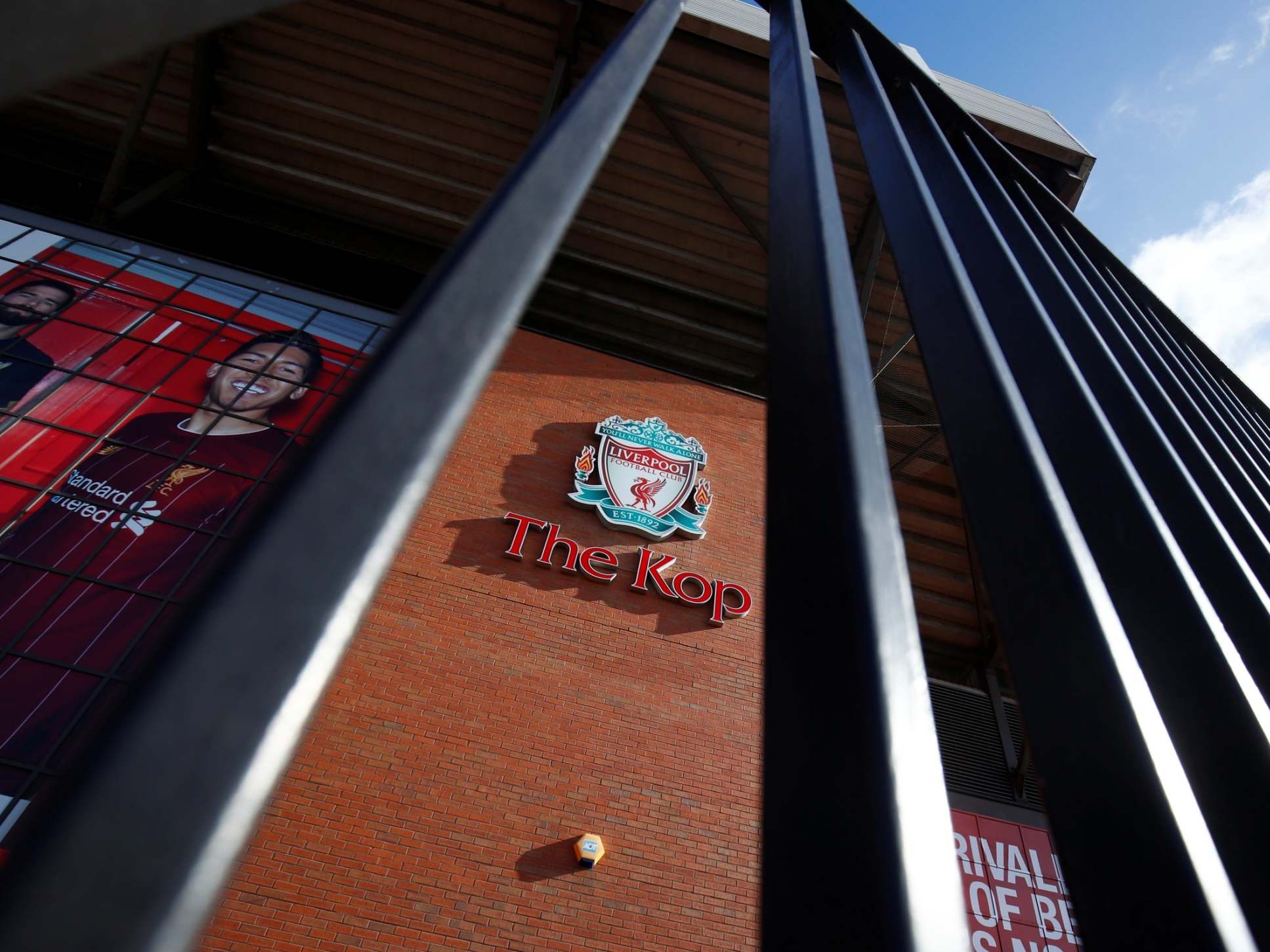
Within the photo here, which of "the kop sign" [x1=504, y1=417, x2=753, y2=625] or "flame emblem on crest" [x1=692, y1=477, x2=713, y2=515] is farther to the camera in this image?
"flame emblem on crest" [x1=692, y1=477, x2=713, y2=515]

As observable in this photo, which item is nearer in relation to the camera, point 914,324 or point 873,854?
point 873,854

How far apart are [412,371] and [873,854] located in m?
0.35

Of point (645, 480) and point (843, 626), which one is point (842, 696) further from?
point (645, 480)

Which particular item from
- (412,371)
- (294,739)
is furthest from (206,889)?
(412,371)

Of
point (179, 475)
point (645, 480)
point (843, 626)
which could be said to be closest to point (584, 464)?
point (645, 480)

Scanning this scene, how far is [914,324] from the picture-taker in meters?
1.04

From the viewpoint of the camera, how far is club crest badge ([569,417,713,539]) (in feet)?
28.2

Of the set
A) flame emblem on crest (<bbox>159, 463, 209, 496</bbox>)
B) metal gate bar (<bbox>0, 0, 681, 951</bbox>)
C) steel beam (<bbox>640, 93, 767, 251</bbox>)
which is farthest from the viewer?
steel beam (<bbox>640, 93, 767, 251</bbox>)

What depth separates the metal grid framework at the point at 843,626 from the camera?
0.26 metres

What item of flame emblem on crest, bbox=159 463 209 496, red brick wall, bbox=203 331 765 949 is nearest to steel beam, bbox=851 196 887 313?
red brick wall, bbox=203 331 765 949

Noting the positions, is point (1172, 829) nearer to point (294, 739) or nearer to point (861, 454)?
point (861, 454)

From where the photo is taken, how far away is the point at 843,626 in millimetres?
498

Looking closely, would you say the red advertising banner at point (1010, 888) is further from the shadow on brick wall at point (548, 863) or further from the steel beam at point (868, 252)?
the steel beam at point (868, 252)

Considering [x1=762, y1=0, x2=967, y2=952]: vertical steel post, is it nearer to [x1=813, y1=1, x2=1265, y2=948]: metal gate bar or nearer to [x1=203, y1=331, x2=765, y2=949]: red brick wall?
[x1=813, y1=1, x2=1265, y2=948]: metal gate bar
